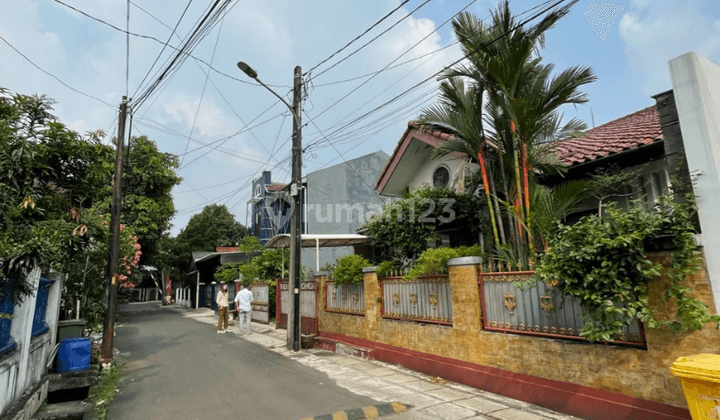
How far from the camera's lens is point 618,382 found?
15.2 feet

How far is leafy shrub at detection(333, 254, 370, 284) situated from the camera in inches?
384

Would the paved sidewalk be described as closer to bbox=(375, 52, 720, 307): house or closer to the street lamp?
the street lamp

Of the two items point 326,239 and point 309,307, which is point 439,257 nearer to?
point 326,239

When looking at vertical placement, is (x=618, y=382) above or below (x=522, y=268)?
below

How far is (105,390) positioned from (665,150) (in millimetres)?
9169

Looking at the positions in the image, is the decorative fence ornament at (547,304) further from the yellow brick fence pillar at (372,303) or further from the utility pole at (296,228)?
the utility pole at (296,228)

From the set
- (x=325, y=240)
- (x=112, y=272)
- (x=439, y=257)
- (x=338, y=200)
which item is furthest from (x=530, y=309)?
(x=338, y=200)

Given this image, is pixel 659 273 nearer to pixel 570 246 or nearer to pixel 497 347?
pixel 570 246

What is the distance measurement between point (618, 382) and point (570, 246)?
1.63 metres

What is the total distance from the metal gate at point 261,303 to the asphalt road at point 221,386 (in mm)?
4104

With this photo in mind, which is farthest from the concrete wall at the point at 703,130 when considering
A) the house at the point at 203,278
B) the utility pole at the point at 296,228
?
the house at the point at 203,278

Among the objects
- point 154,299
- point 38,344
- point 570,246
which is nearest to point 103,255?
point 38,344

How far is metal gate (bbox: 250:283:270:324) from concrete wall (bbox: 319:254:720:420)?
7.87 metres

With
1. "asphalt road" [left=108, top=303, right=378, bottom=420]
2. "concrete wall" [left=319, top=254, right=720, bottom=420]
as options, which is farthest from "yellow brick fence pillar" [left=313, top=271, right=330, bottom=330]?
"concrete wall" [left=319, top=254, right=720, bottom=420]
